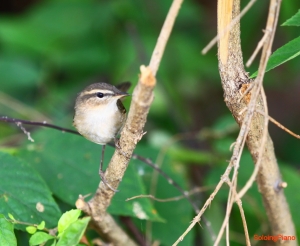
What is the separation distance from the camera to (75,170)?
2818 millimetres

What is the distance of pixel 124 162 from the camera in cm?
191

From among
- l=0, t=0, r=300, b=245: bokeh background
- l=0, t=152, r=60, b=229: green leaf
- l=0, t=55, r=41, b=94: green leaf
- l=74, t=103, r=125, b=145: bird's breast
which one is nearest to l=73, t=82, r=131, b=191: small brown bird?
l=74, t=103, r=125, b=145: bird's breast

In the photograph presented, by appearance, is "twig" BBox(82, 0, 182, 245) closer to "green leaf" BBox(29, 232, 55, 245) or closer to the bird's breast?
"green leaf" BBox(29, 232, 55, 245)

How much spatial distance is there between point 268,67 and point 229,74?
22 centimetres

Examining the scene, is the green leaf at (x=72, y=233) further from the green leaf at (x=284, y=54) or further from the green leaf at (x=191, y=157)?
the green leaf at (x=191, y=157)

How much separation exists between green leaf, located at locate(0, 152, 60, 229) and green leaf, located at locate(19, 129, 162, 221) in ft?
0.92

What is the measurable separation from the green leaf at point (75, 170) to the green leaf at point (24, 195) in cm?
28

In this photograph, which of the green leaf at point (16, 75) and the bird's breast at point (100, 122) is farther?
the green leaf at point (16, 75)

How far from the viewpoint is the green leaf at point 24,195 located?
2256 millimetres

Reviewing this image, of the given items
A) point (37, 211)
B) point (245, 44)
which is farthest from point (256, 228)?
point (245, 44)

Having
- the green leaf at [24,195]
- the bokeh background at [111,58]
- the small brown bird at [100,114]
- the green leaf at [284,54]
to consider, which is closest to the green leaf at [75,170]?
the small brown bird at [100,114]

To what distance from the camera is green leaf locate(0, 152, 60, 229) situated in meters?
2.26

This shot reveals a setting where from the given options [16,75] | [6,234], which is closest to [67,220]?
[6,234]

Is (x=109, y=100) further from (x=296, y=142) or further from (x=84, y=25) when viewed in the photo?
(x=296, y=142)
